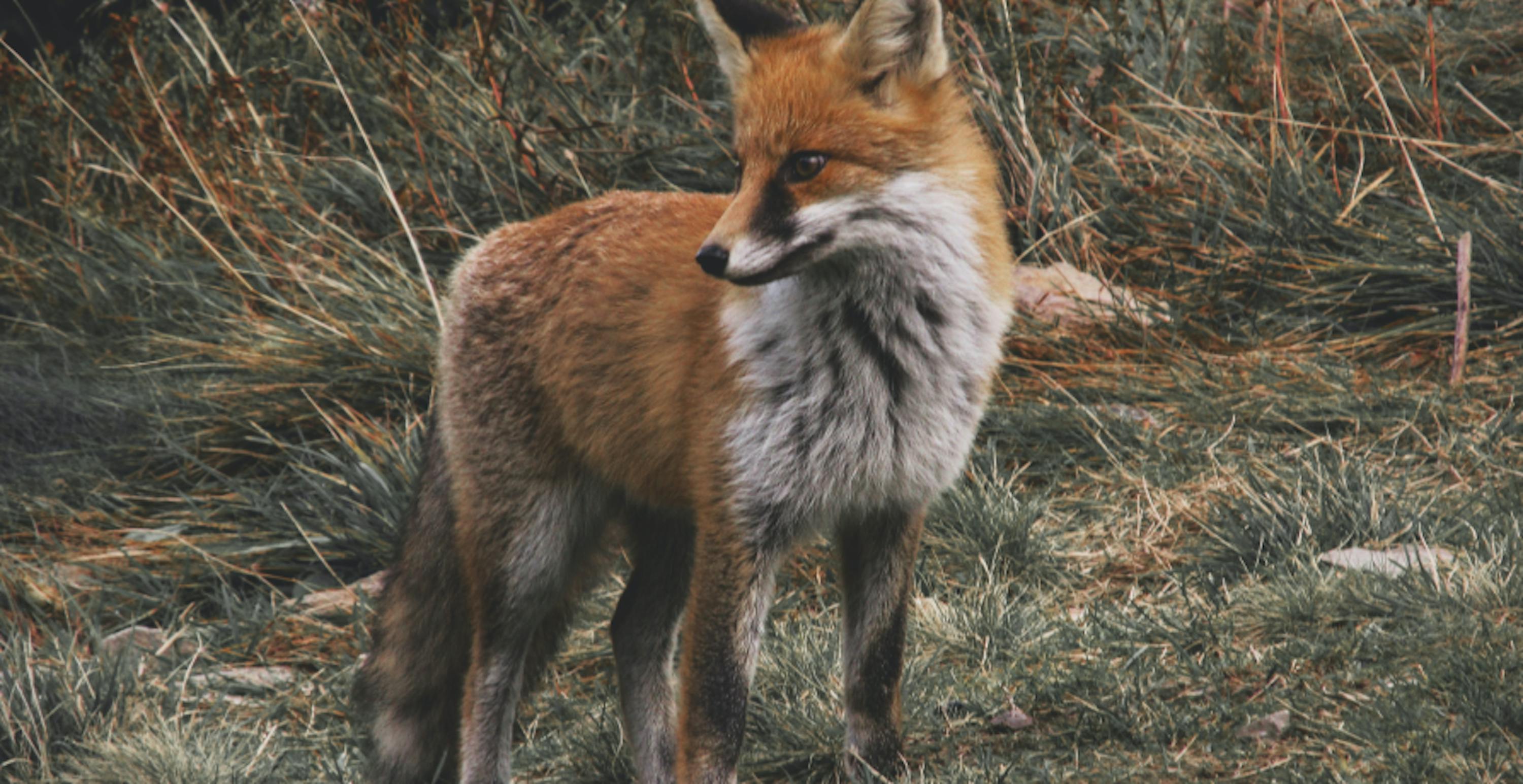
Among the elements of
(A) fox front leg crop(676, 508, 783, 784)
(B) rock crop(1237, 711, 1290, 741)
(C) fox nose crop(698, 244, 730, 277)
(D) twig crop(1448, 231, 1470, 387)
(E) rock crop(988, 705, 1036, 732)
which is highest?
(C) fox nose crop(698, 244, 730, 277)

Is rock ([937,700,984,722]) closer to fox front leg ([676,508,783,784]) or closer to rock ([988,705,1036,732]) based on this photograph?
rock ([988,705,1036,732])

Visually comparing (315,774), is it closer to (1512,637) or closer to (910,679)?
(910,679)

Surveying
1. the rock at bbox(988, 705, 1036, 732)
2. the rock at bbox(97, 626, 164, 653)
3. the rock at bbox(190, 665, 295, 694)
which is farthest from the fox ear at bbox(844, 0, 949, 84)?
the rock at bbox(97, 626, 164, 653)

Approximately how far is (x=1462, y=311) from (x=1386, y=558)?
1782mm

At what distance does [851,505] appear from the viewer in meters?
3.51

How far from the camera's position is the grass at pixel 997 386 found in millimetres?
3889

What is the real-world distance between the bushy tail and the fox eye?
1.63 metres

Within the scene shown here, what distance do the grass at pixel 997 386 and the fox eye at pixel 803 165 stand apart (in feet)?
4.99

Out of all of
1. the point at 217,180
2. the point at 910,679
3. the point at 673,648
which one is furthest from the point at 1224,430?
the point at 217,180

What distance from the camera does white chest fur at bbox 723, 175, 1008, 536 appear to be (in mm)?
3410

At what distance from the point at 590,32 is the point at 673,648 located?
215 inches

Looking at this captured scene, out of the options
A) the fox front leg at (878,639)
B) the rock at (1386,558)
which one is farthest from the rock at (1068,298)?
the fox front leg at (878,639)

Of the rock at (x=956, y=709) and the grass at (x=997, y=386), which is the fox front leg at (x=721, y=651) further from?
the rock at (x=956, y=709)

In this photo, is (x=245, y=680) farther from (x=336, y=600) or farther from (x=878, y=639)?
(x=878, y=639)
